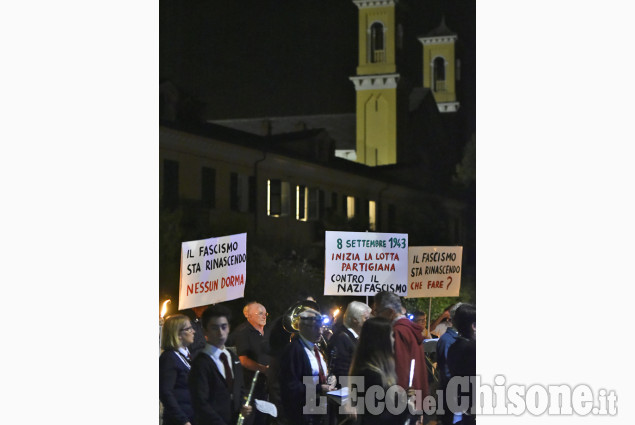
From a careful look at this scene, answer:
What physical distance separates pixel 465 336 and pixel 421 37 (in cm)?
495

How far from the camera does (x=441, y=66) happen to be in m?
12.7

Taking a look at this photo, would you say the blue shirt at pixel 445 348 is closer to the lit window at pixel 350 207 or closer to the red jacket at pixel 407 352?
the red jacket at pixel 407 352

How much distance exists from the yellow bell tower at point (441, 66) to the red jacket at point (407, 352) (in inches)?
183

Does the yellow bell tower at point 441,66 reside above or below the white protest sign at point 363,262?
above

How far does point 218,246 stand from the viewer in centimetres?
915

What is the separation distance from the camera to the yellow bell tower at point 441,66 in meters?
12.6

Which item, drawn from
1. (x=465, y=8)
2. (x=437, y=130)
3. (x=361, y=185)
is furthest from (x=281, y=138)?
(x=465, y=8)

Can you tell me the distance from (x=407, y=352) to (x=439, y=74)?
5.14 meters

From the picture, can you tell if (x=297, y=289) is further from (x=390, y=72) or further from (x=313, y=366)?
(x=313, y=366)

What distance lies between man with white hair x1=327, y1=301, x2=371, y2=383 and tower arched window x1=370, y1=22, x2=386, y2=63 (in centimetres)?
437

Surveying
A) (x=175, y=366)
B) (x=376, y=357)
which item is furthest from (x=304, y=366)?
(x=175, y=366)

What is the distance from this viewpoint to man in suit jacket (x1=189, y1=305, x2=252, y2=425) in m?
7.39

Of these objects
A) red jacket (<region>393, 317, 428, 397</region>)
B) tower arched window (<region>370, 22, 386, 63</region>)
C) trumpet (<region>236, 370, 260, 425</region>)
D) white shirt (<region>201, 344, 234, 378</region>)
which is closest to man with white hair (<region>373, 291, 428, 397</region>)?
red jacket (<region>393, 317, 428, 397</region>)

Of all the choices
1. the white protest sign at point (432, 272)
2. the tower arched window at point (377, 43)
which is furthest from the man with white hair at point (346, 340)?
the tower arched window at point (377, 43)
